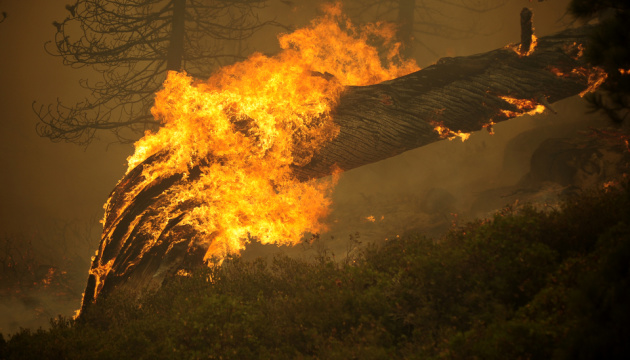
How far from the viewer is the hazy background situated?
15.0 m

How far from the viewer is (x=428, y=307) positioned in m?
4.42

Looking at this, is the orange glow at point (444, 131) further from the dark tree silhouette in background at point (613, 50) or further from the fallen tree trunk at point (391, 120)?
the dark tree silhouette in background at point (613, 50)

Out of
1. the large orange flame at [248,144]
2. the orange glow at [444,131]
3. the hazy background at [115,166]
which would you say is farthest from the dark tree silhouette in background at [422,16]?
the large orange flame at [248,144]

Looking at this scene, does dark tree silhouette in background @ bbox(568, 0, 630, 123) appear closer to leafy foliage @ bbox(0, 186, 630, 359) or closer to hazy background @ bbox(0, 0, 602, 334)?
leafy foliage @ bbox(0, 186, 630, 359)

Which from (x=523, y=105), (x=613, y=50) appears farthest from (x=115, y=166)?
(x=613, y=50)

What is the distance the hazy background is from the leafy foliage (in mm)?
7981

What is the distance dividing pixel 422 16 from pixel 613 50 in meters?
17.9

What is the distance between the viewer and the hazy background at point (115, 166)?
15008 mm

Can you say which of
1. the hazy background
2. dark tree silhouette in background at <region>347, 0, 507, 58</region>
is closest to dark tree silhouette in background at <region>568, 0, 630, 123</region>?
the hazy background

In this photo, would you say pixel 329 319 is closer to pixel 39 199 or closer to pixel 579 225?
pixel 579 225

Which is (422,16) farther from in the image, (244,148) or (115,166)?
(115,166)

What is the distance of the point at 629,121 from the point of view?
9.21m

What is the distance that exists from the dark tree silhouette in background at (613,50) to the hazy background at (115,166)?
9.15m

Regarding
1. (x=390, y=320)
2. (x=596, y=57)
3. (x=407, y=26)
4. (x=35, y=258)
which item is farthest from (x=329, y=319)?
(x=407, y=26)
